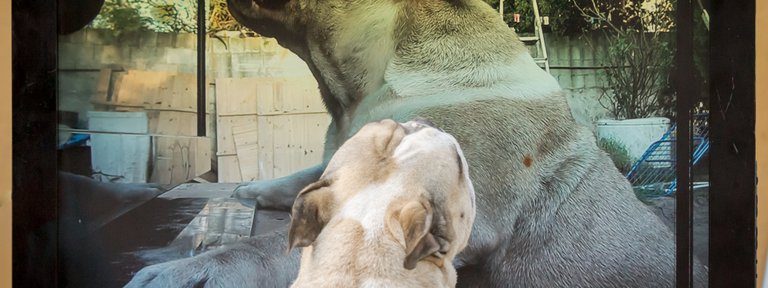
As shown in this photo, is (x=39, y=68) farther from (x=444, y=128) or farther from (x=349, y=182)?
(x=444, y=128)

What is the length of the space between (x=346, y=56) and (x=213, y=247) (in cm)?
112

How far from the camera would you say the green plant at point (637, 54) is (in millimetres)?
3801

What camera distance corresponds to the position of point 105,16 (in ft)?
12.2

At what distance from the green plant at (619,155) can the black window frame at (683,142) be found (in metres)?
0.25

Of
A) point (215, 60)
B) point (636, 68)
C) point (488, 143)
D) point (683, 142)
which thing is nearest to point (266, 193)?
point (215, 60)

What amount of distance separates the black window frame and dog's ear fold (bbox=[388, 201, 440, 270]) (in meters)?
1.11

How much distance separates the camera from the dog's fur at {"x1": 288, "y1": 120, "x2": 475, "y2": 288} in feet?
10.3

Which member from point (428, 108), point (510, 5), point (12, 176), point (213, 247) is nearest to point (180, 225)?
point (213, 247)

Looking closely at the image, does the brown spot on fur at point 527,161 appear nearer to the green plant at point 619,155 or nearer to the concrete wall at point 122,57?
the green plant at point 619,155

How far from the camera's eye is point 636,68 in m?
3.81

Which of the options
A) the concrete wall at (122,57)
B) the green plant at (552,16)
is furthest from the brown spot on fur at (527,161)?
the concrete wall at (122,57)

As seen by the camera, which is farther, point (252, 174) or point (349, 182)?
point (252, 174)

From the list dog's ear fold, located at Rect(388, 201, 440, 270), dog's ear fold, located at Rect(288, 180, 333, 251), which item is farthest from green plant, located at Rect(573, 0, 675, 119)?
dog's ear fold, located at Rect(288, 180, 333, 251)

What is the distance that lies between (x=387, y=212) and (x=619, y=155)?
1256 millimetres
